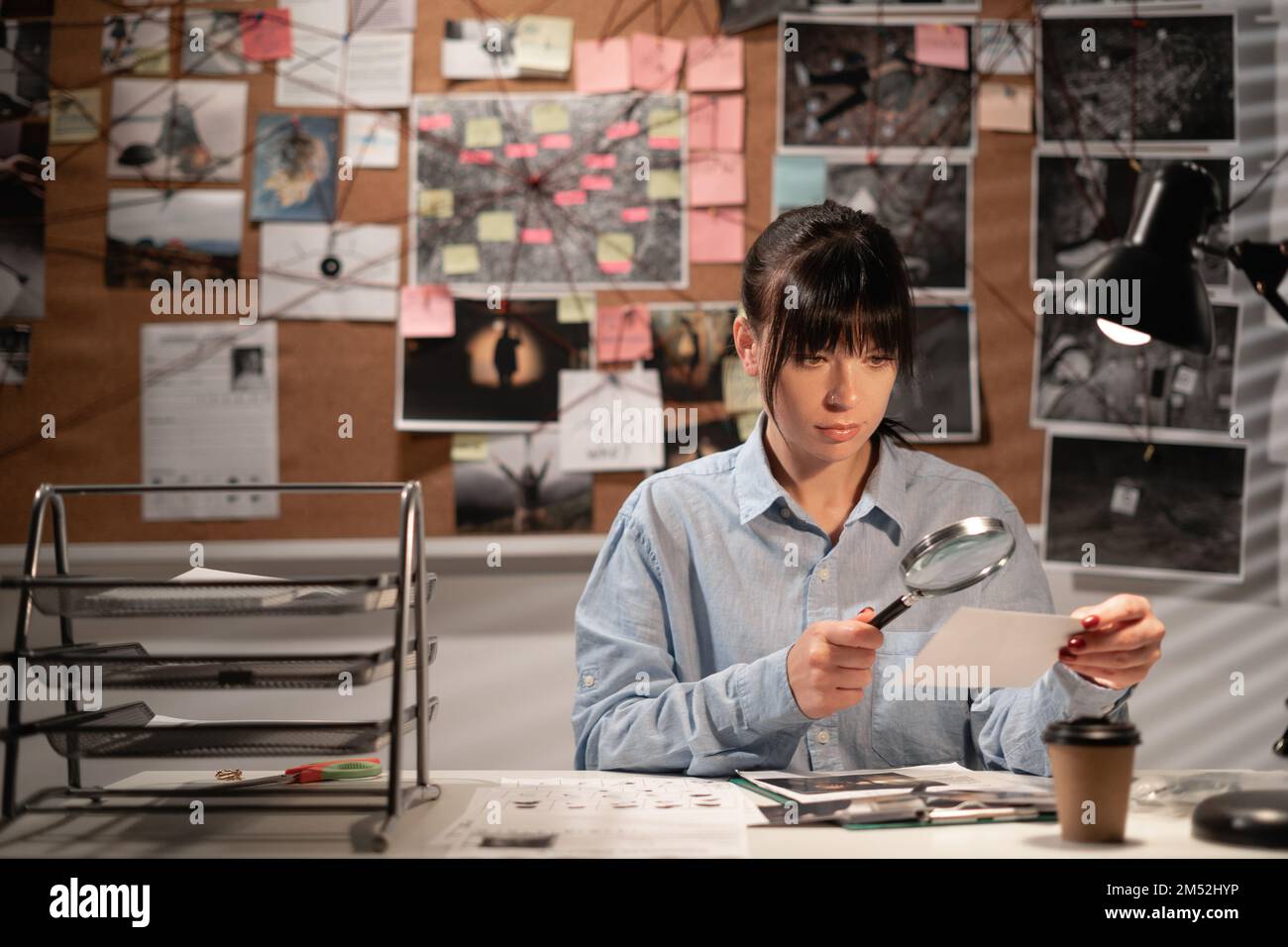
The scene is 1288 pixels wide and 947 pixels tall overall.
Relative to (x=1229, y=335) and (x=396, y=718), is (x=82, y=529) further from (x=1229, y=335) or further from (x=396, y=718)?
(x=1229, y=335)

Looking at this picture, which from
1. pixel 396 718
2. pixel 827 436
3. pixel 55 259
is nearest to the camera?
pixel 396 718

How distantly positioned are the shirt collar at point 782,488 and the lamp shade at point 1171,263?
1.02 ft

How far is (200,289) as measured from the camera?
203 centimetres

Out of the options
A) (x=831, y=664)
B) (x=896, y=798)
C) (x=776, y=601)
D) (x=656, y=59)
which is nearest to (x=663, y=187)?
(x=656, y=59)

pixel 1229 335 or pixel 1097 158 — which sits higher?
pixel 1097 158

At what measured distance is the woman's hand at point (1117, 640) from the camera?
40.2 inches

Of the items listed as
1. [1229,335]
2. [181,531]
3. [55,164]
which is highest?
[55,164]

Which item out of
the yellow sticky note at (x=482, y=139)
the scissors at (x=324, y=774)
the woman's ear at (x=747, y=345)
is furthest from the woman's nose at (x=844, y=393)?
the yellow sticky note at (x=482, y=139)

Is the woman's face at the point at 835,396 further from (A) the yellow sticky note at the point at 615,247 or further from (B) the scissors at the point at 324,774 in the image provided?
(A) the yellow sticky note at the point at 615,247

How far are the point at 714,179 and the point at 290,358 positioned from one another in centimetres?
81

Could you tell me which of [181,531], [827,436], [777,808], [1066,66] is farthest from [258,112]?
[777,808]

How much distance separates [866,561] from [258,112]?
1372 millimetres

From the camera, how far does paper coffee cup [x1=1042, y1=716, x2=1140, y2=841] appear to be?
2.75 feet

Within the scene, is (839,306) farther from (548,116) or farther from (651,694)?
(548,116)
